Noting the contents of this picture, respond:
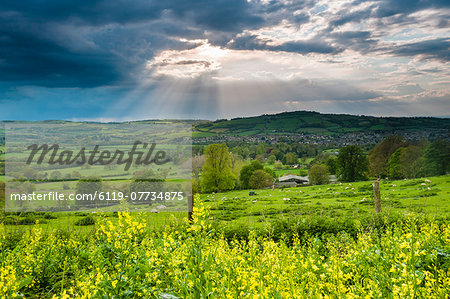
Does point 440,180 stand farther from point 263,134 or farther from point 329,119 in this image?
point 329,119

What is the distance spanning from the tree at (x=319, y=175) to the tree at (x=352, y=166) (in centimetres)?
412

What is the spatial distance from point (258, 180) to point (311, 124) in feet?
255

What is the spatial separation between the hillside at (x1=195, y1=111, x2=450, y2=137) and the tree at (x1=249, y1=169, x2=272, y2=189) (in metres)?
57.7

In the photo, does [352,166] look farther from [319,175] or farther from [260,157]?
[260,157]

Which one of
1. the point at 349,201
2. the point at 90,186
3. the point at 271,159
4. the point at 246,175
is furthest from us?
the point at 271,159

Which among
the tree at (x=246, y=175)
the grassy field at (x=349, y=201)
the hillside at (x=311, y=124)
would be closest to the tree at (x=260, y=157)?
the hillside at (x=311, y=124)

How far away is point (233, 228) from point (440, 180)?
1382 inches

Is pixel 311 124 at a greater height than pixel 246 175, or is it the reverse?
pixel 311 124

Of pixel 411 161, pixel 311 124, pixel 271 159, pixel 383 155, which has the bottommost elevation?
pixel 271 159

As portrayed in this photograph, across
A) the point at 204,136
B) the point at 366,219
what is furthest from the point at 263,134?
the point at 366,219

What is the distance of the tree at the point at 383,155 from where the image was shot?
209ft

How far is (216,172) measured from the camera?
5950 cm

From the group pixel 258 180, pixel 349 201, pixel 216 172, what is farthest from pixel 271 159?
pixel 349 201

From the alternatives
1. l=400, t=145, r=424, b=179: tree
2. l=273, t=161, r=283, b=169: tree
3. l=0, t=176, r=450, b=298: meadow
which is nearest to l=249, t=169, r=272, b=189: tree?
l=400, t=145, r=424, b=179: tree
